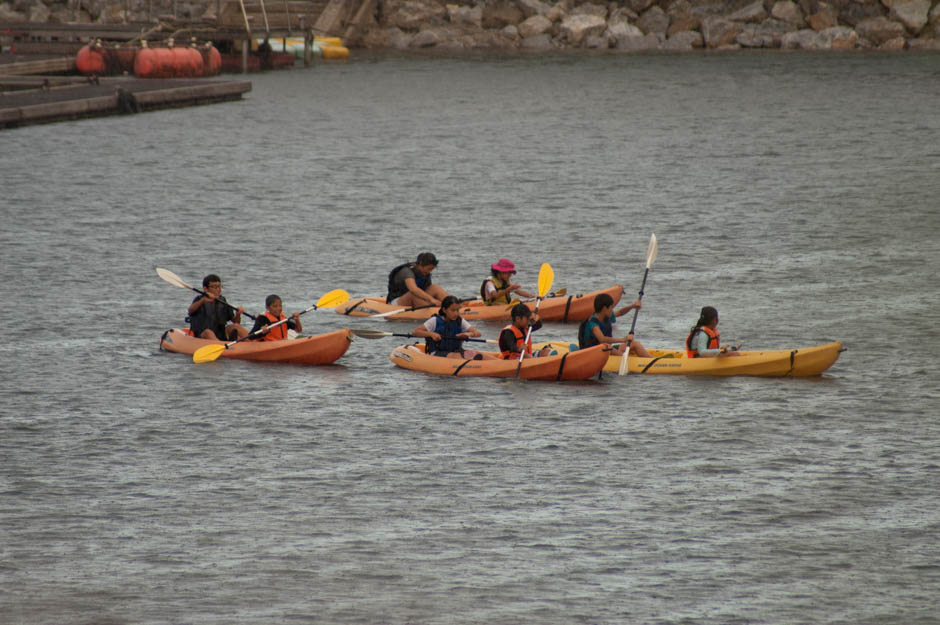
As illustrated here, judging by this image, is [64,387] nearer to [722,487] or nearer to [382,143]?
[722,487]

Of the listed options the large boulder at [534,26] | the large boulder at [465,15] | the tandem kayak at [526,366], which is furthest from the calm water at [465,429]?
the large boulder at [465,15]

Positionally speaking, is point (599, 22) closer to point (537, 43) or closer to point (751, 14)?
point (537, 43)

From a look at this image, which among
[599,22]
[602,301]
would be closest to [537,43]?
[599,22]

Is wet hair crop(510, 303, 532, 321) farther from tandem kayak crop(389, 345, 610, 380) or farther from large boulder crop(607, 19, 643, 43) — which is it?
large boulder crop(607, 19, 643, 43)

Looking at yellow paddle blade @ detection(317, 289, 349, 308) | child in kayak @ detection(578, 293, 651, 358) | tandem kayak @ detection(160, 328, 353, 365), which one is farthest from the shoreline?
child in kayak @ detection(578, 293, 651, 358)

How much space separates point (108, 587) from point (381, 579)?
2659 mm

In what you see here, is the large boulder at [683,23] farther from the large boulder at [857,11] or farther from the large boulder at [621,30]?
the large boulder at [857,11]

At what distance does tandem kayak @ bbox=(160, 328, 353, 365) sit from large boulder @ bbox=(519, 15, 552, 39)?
90.5 m

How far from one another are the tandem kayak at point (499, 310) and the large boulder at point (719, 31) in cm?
8260

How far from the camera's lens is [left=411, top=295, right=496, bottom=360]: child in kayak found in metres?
21.0

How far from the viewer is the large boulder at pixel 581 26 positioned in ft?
351

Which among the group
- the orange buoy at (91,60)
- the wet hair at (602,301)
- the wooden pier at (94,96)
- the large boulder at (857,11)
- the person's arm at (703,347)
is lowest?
the person's arm at (703,347)

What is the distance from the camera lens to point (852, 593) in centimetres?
1338

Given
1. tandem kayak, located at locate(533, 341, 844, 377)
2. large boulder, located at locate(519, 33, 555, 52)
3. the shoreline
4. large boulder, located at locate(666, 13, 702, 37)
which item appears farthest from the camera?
large boulder, located at locate(519, 33, 555, 52)
